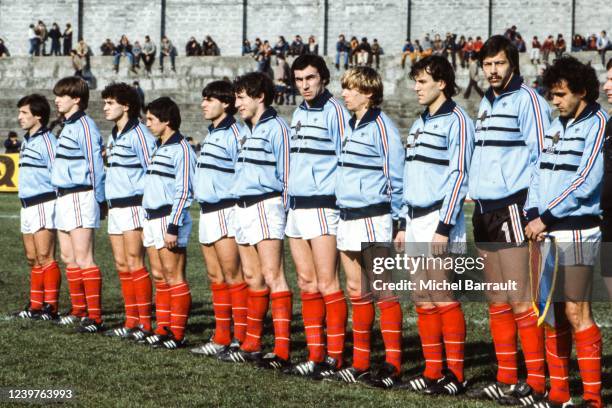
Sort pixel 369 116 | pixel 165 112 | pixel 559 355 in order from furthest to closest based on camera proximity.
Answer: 1. pixel 165 112
2. pixel 369 116
3. pixel 559 355

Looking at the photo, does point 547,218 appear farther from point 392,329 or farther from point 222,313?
point 222,313

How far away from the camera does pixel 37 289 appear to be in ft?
33.1

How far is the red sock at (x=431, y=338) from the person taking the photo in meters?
6.63

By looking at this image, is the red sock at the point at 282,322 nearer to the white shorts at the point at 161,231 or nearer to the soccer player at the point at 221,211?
the soccer player at the point at 221,211

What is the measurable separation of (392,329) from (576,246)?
5.00 feet

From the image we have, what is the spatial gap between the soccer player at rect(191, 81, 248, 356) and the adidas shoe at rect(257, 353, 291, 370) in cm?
61

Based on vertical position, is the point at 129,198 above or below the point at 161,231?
above

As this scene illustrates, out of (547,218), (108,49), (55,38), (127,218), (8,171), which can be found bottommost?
(8,171)

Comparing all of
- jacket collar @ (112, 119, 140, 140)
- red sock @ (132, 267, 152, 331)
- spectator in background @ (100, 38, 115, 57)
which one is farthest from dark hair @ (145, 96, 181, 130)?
spectator in background @ (100, 38, 115, 57)

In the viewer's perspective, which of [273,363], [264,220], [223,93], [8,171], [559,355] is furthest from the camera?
[8,171]

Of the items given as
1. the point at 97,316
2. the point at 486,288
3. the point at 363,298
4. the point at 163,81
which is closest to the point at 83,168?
the point at 97,316

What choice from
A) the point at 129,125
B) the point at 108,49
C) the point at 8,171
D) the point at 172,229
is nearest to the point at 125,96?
the point at 129,125

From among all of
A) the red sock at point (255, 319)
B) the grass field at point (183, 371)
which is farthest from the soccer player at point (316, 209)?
the red sock at point (255, 319)

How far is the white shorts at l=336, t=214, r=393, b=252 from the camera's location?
22.8 feet
